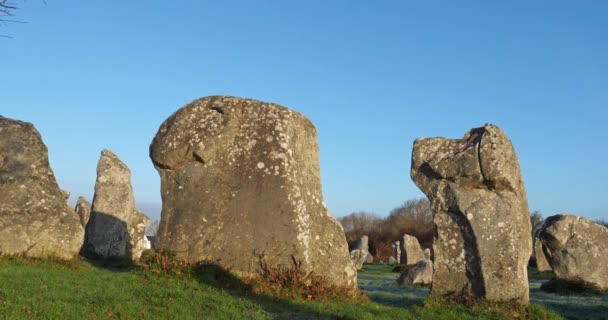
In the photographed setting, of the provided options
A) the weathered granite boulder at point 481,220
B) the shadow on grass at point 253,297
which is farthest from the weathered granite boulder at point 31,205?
the weathered granite boulder at point 481,220

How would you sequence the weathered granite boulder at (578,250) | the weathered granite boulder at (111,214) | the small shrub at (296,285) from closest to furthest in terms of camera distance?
the small shrub at (296,285)
the weathered granite boulder at (578,250)
the weathered granite boulder at (111,214)

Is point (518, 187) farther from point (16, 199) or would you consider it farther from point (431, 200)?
point (16, 199)

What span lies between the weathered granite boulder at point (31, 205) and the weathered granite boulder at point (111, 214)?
6787 mm

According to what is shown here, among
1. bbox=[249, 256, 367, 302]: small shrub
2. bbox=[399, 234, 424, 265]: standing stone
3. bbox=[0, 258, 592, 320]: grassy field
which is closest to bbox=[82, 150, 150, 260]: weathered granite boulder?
bbox=[0, 258, 592, 320]: grassy field

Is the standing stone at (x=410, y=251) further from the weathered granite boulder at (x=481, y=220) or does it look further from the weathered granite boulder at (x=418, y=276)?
the weathered granite boulder at (x=481, y=220)

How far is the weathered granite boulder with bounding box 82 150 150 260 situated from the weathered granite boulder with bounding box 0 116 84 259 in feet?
22.3

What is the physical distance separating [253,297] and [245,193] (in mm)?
2449

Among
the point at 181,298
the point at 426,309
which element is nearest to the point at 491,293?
the point at 426,309

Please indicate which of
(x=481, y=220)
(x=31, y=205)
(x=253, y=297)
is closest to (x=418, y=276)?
(x=481, y=220)

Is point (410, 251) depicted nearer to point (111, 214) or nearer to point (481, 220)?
point (111, 214)

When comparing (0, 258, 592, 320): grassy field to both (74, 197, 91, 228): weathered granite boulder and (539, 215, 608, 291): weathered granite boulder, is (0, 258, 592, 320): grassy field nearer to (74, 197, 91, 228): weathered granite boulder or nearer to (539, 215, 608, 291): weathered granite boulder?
(539, 215, 608, 291): weathered granite boulder

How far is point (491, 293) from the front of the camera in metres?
13.7

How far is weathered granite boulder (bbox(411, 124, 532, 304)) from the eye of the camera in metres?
13.7

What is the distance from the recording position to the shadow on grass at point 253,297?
11.3m
